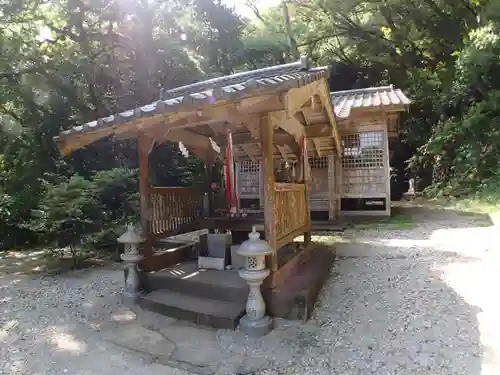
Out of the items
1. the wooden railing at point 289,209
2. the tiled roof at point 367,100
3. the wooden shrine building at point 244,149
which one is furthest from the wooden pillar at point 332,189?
the wooden railing at point 289,209

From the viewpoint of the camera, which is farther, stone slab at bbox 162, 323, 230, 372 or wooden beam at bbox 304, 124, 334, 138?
wooden beam at bbox 304, 124, 334, 138

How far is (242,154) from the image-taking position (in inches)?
360

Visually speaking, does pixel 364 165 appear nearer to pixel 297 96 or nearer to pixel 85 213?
pixel 297 96

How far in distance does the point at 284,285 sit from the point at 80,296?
2944 millimetres

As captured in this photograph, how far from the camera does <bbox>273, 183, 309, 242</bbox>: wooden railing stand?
4.17 metres

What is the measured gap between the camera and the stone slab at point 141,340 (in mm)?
3189

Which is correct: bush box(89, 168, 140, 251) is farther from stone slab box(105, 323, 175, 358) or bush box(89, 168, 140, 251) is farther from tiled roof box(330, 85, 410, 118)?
tiled roof box(330, 85, 410, 118)

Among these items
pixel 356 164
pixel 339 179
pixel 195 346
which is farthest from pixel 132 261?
pixel 356 164

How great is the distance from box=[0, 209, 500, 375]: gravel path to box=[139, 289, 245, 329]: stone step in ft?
0.35

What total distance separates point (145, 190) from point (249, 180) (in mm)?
6120

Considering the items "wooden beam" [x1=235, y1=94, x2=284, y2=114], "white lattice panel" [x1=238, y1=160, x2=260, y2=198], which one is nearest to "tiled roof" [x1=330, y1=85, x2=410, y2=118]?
"white lattice panel" [x1=238, y1=160, x2=260, y2=198]

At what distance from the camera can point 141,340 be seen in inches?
134

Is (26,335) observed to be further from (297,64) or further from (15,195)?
(15,195)

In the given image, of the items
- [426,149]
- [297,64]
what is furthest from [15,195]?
[426,149]
